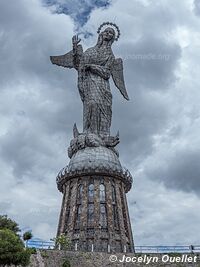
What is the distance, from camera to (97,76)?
78.3 m

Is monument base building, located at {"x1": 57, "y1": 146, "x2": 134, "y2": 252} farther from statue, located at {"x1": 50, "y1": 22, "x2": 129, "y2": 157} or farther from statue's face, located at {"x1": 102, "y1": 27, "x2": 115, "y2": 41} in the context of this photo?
statue's face, located at {"x1": 102, "y1": 27, "x2": 115, "y2": 41}

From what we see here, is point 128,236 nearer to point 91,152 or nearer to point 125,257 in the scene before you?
point 91,152

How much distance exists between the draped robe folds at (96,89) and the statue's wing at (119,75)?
224cm

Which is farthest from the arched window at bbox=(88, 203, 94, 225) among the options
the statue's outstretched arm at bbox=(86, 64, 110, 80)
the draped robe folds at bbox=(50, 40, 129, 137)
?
the statue's outstretched arm at bbox=(86, 64, 110, 80)

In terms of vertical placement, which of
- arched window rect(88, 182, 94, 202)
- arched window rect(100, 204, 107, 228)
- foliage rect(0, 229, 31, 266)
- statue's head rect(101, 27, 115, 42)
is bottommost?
foliage rect(0, 229, 31, 266)

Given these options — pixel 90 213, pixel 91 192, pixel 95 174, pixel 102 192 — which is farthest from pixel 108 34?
pixel 90 213

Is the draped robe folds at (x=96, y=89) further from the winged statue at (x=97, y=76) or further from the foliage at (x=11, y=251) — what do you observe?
the foliage at (x=11, y=251)

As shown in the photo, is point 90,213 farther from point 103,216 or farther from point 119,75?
point 119,75

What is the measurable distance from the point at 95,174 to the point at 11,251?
30329 millimetres

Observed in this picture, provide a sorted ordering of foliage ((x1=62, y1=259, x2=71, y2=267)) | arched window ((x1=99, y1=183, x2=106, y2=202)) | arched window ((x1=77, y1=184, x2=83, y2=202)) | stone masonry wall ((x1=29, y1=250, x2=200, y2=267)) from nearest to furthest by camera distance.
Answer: foliage ((x1=62, y1=259, x2=71, y2=267)), stone masonry wall ((x1=29, y1=250, x2=200, y2=267)), arched window ((x1=99, y1=183, x2=106, y2=202)), arched window ((x1=77, y1=184, x2=83, y2=202))

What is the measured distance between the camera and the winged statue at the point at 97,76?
7606 cm

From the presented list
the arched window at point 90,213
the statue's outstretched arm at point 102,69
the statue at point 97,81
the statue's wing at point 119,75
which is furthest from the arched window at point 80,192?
the statue's wing at point 119,75

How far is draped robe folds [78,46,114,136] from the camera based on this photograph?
249 feet

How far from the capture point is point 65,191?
74688 mm
